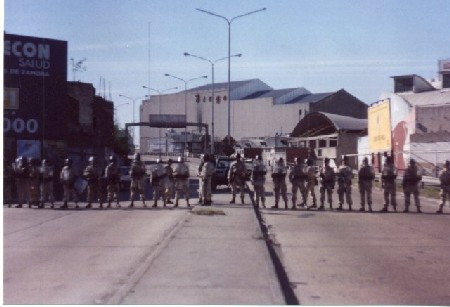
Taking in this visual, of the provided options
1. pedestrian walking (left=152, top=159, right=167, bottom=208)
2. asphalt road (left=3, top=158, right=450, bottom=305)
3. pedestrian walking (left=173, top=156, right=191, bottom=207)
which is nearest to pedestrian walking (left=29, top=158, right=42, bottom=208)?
asphalt road (left=3, top=158, right=450, bottom=305)

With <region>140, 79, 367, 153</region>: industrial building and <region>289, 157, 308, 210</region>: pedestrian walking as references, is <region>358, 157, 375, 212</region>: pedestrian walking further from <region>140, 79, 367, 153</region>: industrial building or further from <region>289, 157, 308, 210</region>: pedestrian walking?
<region>140, 79, 367, 153</region>: industrial building

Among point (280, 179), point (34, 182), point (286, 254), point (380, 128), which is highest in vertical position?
point (380, 128)

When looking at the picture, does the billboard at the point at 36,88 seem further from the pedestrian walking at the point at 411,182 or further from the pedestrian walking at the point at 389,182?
the pedestrian walking at the point at 411,182

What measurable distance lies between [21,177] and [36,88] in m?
4.76

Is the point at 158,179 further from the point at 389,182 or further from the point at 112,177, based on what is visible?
the point at 389,182

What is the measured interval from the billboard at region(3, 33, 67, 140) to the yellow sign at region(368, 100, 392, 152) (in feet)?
66.6

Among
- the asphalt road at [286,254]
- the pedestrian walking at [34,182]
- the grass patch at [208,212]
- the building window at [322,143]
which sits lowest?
the asphalt road at [286,254]

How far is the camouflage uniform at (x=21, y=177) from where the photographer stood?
72.9ft

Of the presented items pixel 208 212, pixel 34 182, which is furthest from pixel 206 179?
pixel 34 182

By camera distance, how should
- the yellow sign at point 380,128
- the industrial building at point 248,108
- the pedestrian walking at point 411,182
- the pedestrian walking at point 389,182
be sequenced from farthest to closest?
the industrial building at point 248,108, the yellow sign at point 380,128, the pedestrian walking at point 389,182, the pedestrian walking at point 411,182

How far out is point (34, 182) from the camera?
22.4 metres

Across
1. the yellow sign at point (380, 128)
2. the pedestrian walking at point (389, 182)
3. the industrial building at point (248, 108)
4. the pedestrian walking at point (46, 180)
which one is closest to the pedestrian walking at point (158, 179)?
the pedestrian walking at point (46, 180)

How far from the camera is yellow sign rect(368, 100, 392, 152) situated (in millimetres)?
43062

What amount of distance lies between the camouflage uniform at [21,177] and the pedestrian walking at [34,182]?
12 centimetres
